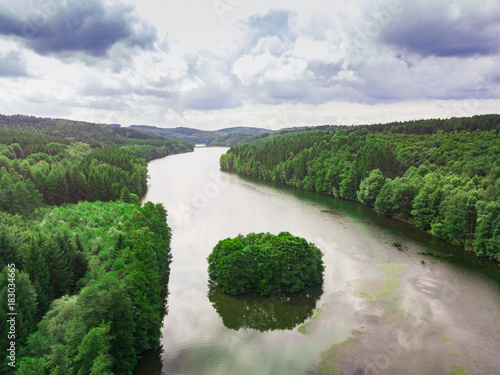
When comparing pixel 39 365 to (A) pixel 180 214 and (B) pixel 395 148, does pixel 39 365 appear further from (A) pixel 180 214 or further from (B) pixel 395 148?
(B) pixel 395 148

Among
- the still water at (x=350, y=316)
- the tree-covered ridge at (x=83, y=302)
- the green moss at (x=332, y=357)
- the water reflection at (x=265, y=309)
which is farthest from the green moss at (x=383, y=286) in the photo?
the tree-covered ridge at (x=83, y=302)

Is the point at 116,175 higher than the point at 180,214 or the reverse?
higher

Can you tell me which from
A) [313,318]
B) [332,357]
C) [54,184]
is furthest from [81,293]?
[54,184]

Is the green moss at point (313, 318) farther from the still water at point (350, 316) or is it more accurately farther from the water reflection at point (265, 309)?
the water reflection at point (265, 309)

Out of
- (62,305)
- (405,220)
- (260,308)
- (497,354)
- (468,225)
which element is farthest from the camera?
(405,220)

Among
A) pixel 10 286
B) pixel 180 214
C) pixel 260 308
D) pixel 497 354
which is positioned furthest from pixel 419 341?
pixel 180 214

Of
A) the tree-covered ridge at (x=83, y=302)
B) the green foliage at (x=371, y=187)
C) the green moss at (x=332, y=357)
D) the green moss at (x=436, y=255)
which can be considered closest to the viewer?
the tree-covered ridge at (x=83, y=302)

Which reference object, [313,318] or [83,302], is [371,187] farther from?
[83,302]

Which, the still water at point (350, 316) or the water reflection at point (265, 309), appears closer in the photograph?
the still water at point (350, 316)
